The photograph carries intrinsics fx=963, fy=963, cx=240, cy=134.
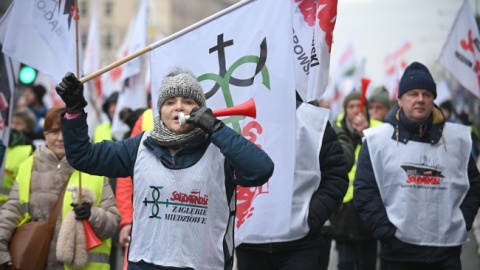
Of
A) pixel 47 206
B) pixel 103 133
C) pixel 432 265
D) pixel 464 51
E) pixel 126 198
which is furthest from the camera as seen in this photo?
pixel 103 133

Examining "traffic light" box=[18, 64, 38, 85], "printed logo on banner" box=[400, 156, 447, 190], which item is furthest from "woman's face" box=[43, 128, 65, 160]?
"traffic light" box=[18, 64, 38, 85]

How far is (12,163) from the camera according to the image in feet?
28.6

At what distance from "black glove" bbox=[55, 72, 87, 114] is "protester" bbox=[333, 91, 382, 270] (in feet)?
13.5

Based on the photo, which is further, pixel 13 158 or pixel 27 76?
pixel 27 76

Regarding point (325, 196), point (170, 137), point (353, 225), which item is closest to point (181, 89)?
point (170, 137)

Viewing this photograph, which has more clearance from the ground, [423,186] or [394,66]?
[394,66]

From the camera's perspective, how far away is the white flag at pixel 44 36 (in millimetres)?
7000

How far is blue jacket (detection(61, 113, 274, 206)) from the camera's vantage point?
508 centimetres

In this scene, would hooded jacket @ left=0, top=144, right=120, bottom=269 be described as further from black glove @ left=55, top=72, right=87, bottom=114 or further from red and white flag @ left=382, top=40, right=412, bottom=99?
red and white flag @ left=382, top=40, right=412, bottom=99

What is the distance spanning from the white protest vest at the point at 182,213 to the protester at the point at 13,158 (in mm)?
3574

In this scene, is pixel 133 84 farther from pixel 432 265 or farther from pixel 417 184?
pixel 432 265

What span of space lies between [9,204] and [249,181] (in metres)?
2.46

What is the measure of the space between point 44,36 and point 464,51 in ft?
16.4

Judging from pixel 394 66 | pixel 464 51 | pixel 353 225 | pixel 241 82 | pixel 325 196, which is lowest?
pixel 353 225
